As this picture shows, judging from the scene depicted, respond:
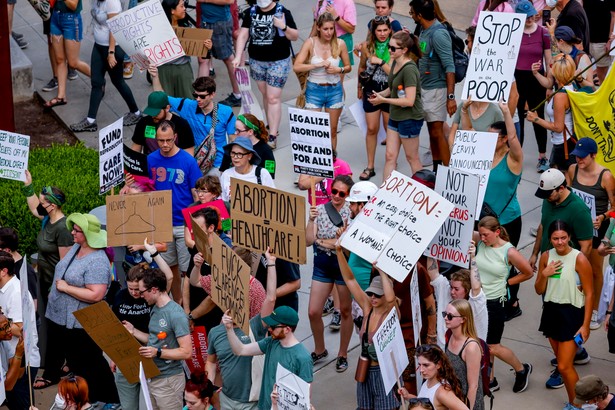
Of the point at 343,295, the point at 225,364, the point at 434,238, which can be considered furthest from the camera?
the point at 343,295

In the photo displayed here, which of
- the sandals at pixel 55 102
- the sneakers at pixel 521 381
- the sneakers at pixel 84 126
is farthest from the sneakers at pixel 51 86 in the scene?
the sneakers at pixel 521 381

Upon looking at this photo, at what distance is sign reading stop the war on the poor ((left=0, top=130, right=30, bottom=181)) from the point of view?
1053cm

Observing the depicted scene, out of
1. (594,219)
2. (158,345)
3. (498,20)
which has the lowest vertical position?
(158,345)

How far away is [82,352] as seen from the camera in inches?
378

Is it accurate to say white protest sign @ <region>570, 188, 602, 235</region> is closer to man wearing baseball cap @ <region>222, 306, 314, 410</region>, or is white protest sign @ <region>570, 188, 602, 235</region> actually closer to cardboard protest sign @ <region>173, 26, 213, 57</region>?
man wearing baseball cap @ <region>222, 306, 314, 410</region>

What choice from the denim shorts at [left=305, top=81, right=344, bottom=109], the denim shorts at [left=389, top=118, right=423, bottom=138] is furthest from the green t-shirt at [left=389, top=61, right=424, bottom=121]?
the denim shorts at [left=305, top=81, right=344, bottom=109]

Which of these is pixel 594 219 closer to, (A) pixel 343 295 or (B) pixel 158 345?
(A) pixel 343 295

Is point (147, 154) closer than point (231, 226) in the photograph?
No

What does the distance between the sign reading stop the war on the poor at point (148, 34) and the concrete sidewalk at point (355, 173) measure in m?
1.91

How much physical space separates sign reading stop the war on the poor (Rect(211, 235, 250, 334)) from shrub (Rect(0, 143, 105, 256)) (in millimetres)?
3314

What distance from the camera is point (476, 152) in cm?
1007

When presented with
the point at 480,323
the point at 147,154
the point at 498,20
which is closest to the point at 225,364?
the point at 480,323

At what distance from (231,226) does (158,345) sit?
44.4 inches

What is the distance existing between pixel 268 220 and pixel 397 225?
96cm
